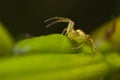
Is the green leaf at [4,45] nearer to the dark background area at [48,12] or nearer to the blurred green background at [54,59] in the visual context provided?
the blurred green background at [54,59]

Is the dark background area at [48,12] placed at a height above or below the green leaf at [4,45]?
above

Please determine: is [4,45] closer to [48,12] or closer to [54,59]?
[54,59]

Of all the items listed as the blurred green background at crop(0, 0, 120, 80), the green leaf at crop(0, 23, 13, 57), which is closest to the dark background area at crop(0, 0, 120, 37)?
the blurred green background at crop(0, 0, 120, 80)

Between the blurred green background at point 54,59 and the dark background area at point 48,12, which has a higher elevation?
the dark background area at point 48,12

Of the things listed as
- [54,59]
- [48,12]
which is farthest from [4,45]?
[48,12]

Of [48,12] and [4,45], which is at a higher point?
[48,12]

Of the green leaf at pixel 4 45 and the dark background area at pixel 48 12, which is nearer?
the green leaf at pixel 4 45

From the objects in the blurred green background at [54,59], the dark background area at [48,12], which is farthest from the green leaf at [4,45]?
the dark background area at [48,12]

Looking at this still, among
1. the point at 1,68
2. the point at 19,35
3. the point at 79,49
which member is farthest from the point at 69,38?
the point at 19,35
